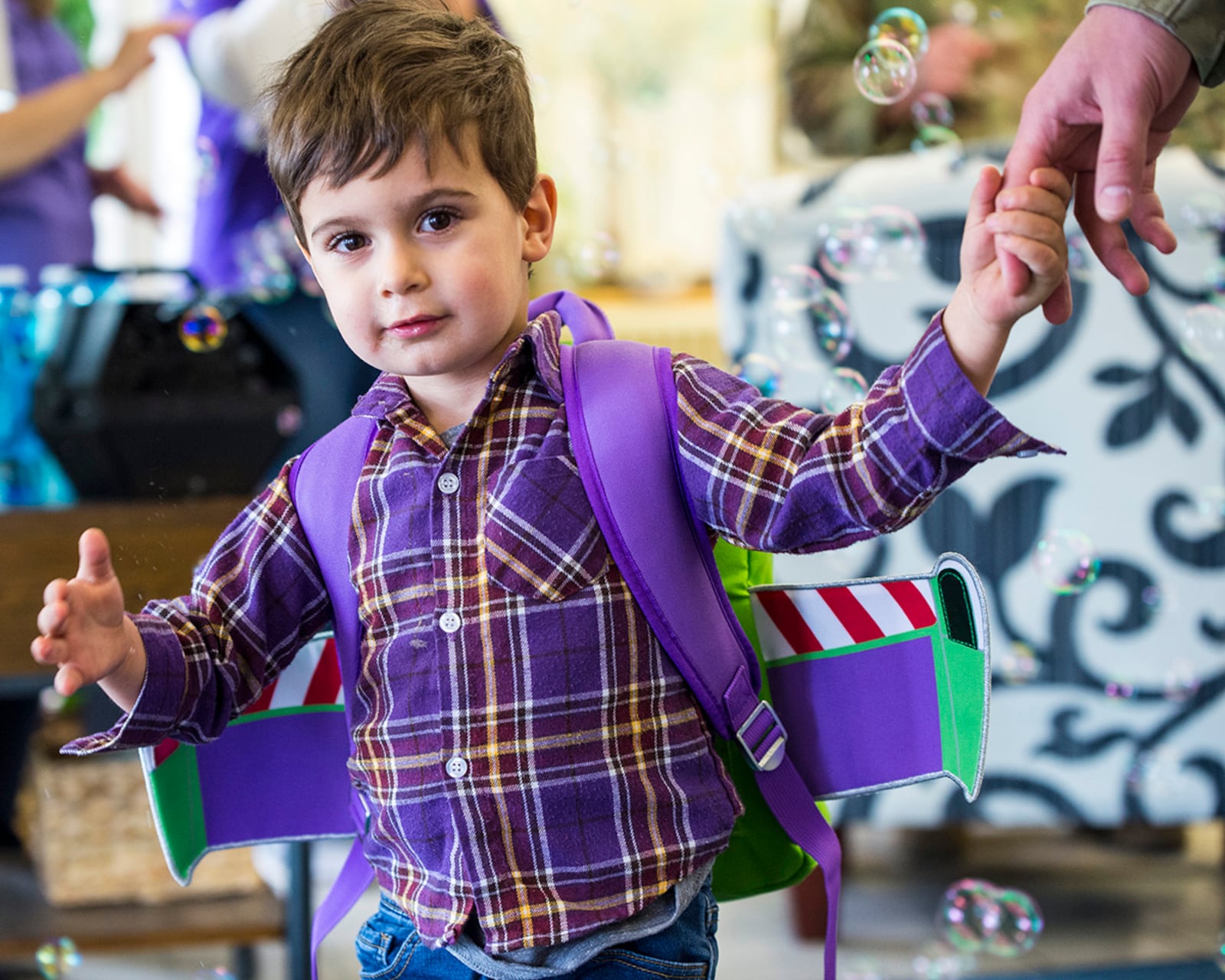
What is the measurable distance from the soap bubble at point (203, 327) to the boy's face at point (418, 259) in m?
0.68

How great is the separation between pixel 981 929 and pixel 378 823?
2.41ft

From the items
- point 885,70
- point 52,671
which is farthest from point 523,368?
point 52,671

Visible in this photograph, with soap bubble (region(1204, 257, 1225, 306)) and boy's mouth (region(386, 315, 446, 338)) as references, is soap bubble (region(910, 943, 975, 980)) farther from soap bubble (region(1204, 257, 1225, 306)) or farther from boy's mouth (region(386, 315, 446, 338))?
boy's mouth (region(386, 315, 446, 338))

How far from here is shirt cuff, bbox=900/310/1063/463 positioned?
648 mm

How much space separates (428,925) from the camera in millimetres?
764

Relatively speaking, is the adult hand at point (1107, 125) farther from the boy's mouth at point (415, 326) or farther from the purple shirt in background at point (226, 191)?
the purple shirt in background at point (226, 191)

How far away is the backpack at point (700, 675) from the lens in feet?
2.52

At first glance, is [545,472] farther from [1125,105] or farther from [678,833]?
[1125,105]

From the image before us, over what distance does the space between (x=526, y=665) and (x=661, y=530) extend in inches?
4.2

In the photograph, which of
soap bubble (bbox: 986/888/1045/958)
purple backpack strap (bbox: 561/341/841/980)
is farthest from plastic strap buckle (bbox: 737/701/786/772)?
soap bubble (bbox: 986/888/1045/958)

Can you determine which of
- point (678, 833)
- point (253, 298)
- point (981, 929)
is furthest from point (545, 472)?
point (253, 298)

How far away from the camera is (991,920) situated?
4.28 feet

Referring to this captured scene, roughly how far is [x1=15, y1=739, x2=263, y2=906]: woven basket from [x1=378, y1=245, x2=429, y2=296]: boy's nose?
1.07m

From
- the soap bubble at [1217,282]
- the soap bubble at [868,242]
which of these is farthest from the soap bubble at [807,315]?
the soap bubble at [1217,282]
